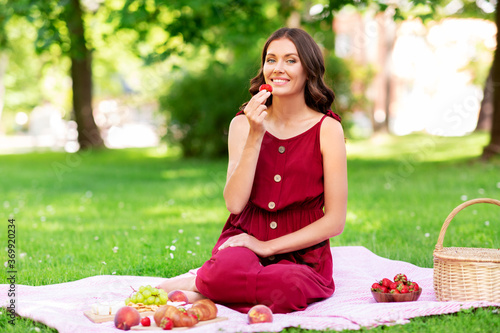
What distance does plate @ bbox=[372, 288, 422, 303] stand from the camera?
12.5 ft

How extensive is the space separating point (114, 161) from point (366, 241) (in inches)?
487

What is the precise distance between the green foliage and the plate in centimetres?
1219

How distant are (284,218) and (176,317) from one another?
1.00 meters

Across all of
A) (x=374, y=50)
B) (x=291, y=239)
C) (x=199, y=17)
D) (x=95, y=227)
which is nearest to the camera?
(x=291, y=239)

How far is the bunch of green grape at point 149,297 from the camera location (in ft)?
12.3

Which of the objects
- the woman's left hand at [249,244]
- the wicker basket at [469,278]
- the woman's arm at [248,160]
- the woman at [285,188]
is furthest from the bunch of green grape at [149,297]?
the wicker basket at [469,278]

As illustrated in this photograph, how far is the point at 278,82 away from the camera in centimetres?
392

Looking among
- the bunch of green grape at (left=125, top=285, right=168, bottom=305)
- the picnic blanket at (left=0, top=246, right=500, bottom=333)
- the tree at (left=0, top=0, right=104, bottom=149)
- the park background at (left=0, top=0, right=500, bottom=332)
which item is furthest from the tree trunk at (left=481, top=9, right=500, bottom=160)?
the bunch of green grape at (left=125, top=285, right=168, bottom=305)

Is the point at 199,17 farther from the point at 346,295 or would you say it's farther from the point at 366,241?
the point at 346,295

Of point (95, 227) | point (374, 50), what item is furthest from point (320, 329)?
point (374, 50)

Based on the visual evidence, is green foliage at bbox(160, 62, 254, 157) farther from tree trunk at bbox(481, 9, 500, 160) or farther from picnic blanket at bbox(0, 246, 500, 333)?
picnic blanket at bbox(0, 246, 500, 333)

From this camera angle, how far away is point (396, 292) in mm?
3803

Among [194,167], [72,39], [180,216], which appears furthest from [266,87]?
[72,39]

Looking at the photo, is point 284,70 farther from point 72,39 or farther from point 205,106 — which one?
point 205,106
